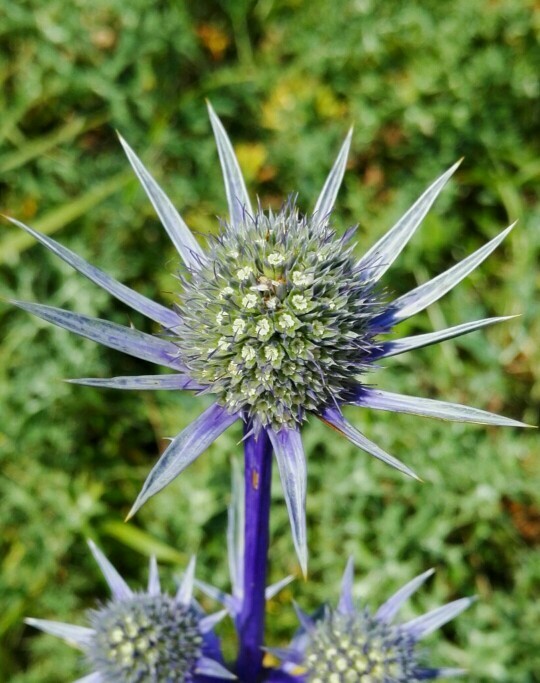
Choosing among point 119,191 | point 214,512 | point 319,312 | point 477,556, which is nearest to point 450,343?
point 477,556

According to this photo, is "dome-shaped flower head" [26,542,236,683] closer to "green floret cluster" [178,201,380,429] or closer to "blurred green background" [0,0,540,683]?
"green floret cluster" [178,201,380,429]

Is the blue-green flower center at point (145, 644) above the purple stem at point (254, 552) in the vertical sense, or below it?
below

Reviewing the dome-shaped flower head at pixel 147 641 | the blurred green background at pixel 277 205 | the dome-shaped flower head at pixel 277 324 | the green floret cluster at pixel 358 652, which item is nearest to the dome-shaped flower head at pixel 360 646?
the green floret cluster at pixel 358 652

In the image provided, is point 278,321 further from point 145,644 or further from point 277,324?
point 145,644

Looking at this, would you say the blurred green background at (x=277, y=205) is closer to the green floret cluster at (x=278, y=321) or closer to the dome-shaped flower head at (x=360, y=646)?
the dome-shaped flower head at (x=360, y=646)

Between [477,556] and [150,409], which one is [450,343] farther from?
[150,409]

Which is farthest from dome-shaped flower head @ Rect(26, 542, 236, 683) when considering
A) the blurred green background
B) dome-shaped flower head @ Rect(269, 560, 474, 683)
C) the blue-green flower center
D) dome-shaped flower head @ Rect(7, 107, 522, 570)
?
the blurred green background

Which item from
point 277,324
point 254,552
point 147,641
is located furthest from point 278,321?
point 147,641
